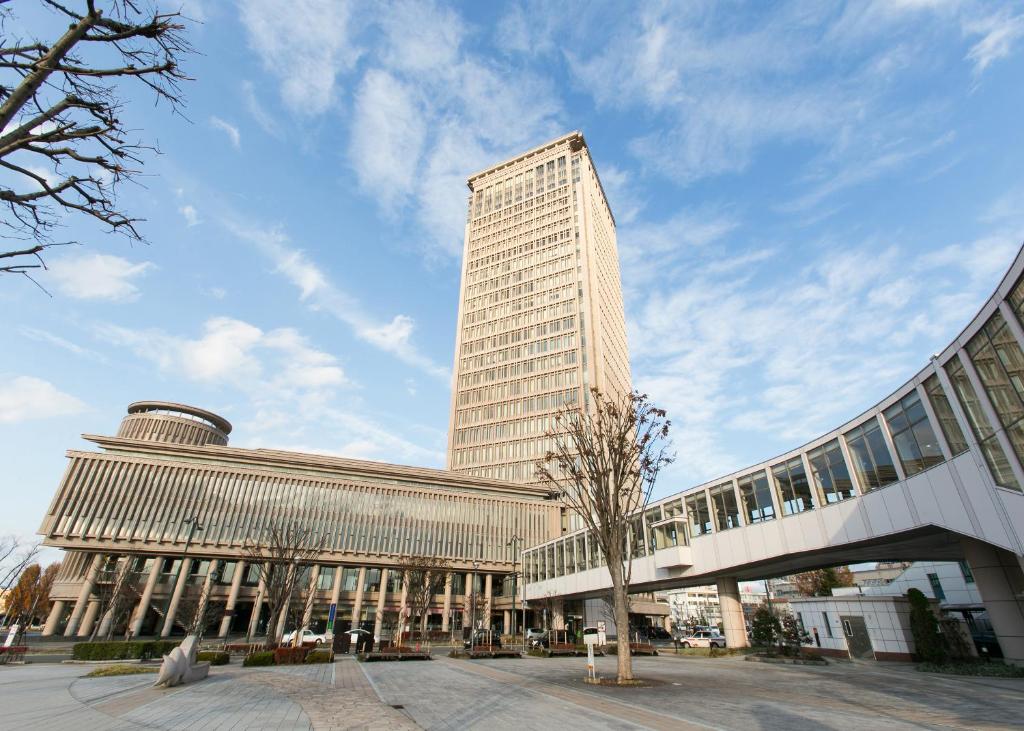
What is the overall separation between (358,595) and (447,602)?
12388mm

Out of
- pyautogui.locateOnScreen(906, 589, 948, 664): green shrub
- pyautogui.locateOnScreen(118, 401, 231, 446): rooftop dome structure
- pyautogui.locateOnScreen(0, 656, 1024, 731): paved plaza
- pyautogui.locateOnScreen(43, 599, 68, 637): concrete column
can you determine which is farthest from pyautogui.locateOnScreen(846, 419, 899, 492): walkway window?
pyautogui.locateOnScreen(118, 401, 231, 446): rooftop dome structure

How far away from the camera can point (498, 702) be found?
12945mm

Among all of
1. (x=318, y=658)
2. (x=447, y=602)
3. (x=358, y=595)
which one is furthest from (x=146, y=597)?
(x=318, y=658)

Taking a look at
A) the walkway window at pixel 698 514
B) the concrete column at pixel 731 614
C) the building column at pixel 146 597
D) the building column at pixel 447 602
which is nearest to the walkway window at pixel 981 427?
the walkway window at pixel 698 514

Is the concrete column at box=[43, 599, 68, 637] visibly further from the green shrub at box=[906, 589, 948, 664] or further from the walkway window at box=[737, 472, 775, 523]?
the green shrub at box=[906, 589, 948, 664]

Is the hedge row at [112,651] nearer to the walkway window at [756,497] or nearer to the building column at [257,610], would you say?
the walkway window at [756,497]

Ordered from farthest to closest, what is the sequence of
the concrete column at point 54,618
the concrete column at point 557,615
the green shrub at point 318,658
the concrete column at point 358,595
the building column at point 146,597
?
the concrete column at point 358,595, the concrete column at point 557,615, the concrete column at point 54,618, the building column at point 146,597, the green shrub at point 318,658

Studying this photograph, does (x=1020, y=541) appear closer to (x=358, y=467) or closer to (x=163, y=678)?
(x=163, y=678)

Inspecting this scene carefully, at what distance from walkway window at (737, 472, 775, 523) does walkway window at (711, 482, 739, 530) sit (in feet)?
2.37

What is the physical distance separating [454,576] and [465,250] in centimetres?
7429

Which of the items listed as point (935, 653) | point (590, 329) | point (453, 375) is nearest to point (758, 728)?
point (935, 653)

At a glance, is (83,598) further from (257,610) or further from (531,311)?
(531,311)

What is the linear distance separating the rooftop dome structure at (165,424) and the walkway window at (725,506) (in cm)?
11650

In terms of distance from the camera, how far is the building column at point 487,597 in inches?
2662
